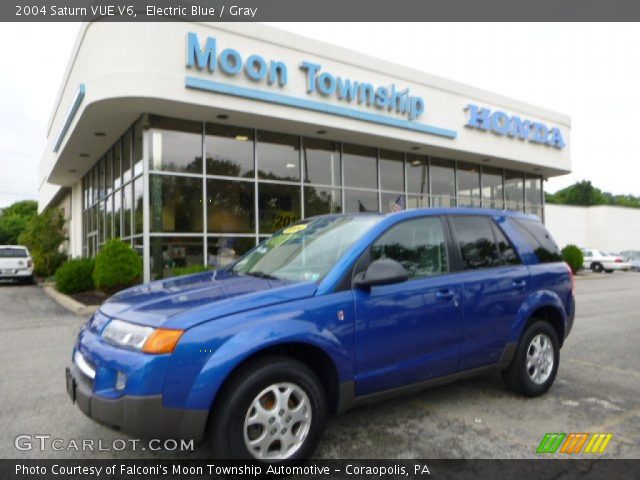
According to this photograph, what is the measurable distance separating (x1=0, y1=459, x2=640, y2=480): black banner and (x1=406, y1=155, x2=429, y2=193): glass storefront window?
15.3 m

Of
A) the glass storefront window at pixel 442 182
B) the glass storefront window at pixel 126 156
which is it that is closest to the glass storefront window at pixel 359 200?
the glass storefront window at pixel 442 182

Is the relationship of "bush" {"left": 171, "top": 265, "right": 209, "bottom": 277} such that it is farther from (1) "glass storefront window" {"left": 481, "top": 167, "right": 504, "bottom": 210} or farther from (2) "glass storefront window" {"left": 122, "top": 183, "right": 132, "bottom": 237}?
(1) "glass storefront window" {"left": 481, "top": 167, "right": 504, "bottom": 210}

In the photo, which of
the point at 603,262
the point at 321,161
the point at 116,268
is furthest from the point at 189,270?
the point at 603,262

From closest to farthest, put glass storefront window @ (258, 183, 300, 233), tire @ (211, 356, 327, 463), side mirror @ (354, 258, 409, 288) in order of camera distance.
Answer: tire @ (211, 356, 327, 463)
side mirror @ (354, 258, 409, 288)
glass storefront window @ (258, 183, 300, 233)

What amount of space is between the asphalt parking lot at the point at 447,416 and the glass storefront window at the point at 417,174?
1234 cm

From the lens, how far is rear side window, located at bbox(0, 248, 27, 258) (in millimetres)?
17734

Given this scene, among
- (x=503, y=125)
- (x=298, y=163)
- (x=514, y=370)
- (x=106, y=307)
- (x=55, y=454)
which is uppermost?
(x=503, y=125)

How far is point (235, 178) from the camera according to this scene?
13.6 m

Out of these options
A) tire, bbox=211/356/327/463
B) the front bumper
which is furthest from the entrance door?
the front bumper

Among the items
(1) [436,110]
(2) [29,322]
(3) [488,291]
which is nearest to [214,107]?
(2) [29,322]

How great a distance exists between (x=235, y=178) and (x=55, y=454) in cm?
1090

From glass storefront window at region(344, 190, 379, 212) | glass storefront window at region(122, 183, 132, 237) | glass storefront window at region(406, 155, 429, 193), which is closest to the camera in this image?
glass storefront window at region(122, 183, 132, 237)

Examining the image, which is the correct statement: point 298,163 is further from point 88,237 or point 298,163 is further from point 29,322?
point 88,237

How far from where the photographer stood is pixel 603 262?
91.6 feet
